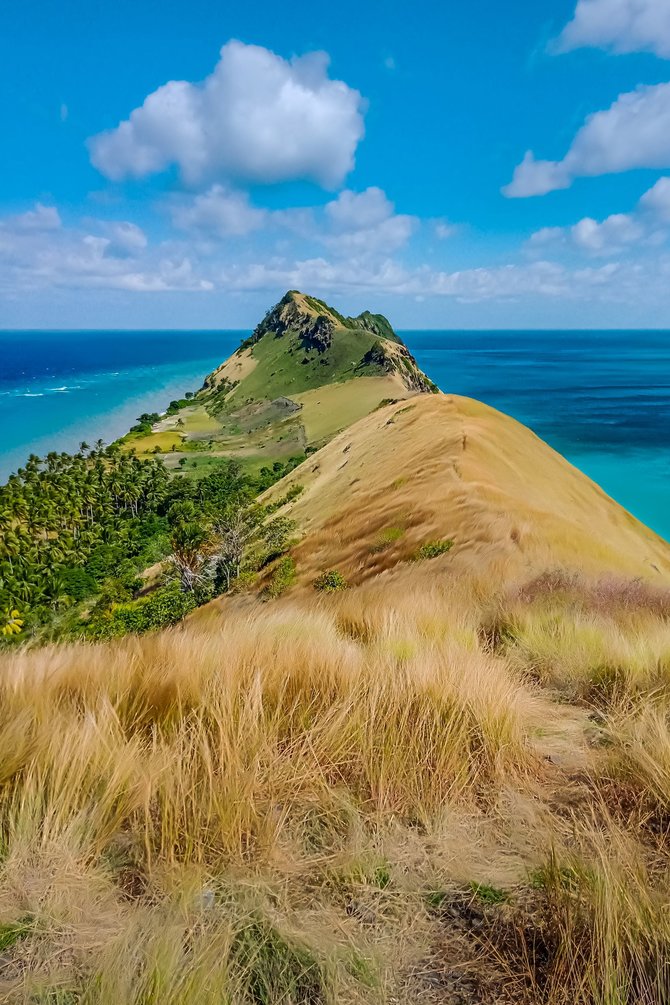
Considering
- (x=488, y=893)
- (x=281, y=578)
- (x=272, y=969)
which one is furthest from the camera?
(x=281, y=578)

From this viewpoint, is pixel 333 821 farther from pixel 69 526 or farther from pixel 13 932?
pixel 69 526

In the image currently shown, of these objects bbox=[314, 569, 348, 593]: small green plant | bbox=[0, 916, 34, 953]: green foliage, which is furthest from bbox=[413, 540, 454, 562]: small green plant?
bbox=[0, 916, 34, 953]: green foliage

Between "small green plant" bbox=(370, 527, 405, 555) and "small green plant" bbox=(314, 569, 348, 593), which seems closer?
"small green plant" bbox=(314, 569, 348, 593)

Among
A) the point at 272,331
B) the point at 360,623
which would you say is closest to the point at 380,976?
the point at 360,623

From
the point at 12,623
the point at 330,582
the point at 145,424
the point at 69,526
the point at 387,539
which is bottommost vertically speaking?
the point at 12,623

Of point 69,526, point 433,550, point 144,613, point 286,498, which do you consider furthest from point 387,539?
point 69,526

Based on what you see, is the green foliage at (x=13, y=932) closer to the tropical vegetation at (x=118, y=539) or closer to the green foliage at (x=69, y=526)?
the tropical vegetation at (x=118, y=539)

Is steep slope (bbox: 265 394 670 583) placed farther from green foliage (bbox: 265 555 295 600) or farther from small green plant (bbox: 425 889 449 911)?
small green plant (bbox: 425 889 449 911)
